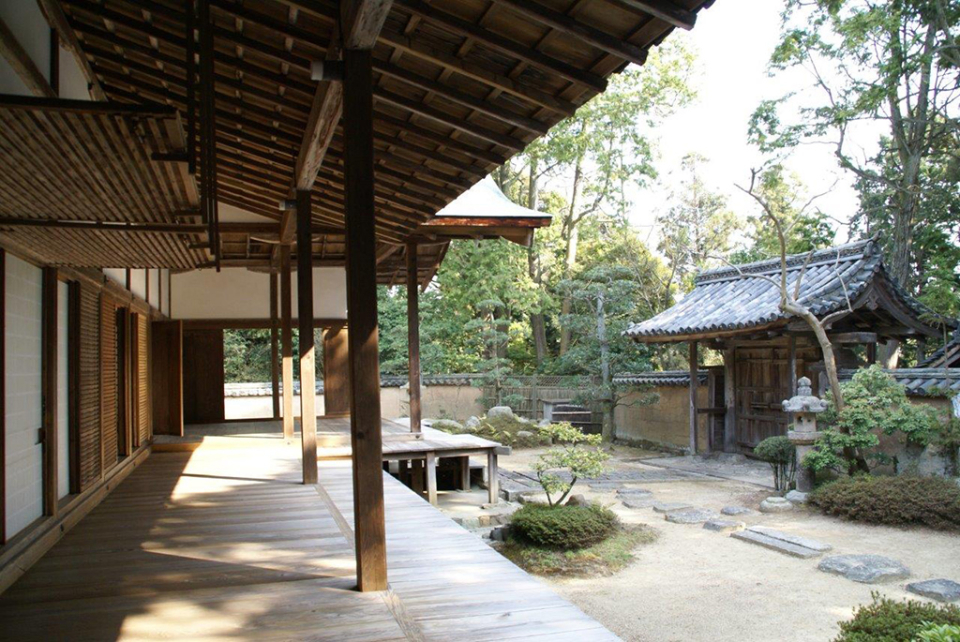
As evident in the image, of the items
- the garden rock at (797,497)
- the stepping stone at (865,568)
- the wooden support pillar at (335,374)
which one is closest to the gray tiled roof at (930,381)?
the garden rock at (797,497)

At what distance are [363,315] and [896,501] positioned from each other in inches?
294

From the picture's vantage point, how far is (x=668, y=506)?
32.7 feet

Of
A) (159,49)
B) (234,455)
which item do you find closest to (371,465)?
(159,49)

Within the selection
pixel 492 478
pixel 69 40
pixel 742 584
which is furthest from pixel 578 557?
pixel 69 40

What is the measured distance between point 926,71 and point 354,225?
1613cm

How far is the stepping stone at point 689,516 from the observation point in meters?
9.23

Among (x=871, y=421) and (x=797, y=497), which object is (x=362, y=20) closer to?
(x=871, y=421)

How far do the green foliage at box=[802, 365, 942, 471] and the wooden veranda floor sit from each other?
6022 millimetres

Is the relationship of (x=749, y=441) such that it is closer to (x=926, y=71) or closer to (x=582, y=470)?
(x=582, y=470)

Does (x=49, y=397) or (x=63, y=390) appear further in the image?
(x=63, y=390)

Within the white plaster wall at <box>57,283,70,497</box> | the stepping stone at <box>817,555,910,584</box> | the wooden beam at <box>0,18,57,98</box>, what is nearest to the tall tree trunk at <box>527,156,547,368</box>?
the stepping stone at <box>817,555,910,584</box>

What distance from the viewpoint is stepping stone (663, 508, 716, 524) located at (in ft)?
30.3

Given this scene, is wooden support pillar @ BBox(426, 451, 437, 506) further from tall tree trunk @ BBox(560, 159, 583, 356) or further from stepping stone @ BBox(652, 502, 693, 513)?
tall tree trunk @ BBox(560, 159, 583, 356)

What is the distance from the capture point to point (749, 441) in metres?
14.1
